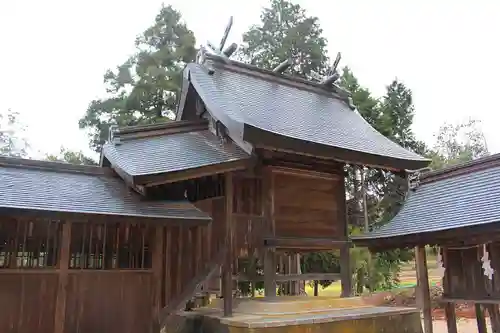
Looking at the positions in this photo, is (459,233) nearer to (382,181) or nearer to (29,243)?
(29,243)

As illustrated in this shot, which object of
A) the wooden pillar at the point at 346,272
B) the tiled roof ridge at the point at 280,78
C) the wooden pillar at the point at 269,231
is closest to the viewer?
the wooden pillar at the point at 269,231

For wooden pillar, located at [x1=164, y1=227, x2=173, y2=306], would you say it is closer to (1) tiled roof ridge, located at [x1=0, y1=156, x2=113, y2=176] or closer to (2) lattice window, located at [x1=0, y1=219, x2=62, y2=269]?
(1) tiled roof ridge, located at [x1=0, y1=156, x2=113, y2=176]

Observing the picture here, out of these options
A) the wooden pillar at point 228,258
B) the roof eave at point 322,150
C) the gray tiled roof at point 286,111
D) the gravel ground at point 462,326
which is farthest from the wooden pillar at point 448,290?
the gravel ground at point 462,326

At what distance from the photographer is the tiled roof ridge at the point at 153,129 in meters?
9.98

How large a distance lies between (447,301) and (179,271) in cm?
673

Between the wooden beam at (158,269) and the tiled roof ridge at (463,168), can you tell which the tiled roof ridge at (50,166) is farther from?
the tiled roof ridge at (463,168)

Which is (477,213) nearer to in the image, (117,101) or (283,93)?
(283,93)

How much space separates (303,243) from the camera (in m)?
10.5

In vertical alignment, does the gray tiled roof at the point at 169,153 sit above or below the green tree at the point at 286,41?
below

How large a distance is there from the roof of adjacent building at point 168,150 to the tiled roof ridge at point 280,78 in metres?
2.06

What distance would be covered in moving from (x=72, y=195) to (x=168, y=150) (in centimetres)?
251

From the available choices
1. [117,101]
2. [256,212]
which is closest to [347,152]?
[256,212]

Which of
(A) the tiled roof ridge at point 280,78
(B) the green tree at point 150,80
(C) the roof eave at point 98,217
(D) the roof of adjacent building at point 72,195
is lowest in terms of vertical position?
(C) the roof eave at point 98,217

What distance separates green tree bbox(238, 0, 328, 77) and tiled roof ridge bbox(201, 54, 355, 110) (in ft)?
46.2
